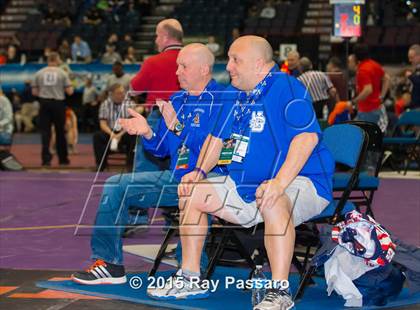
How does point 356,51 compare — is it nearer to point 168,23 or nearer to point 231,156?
point 168,23

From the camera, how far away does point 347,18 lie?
16.7 m

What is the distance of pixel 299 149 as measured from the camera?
5.64 meters

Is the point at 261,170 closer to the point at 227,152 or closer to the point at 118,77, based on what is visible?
the point at 227,152

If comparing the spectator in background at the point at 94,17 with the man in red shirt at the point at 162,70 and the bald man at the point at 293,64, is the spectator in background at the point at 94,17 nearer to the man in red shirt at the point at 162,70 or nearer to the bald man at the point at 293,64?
the bald man at the point at 293,64

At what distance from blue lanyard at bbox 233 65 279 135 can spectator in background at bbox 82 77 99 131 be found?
1851 centimetres

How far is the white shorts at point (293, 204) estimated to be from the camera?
5.79 meters

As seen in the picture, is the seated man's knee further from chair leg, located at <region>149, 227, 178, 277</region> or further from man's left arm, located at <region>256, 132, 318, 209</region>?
chair leg, located at <region>149, 227, 178, 277</region>

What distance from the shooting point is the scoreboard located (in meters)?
16.7

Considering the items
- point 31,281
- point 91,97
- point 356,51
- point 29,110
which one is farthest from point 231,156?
point 29,110

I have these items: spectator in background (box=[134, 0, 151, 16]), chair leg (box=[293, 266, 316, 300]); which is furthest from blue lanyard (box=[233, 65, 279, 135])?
spectator in background (box=[134, 0, 151, 16])

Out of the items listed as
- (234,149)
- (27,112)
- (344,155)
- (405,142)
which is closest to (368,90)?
(405,142)

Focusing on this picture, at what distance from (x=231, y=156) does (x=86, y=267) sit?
71.3 inches

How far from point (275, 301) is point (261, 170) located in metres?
0.82

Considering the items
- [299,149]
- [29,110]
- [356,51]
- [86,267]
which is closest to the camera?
[299,149]
